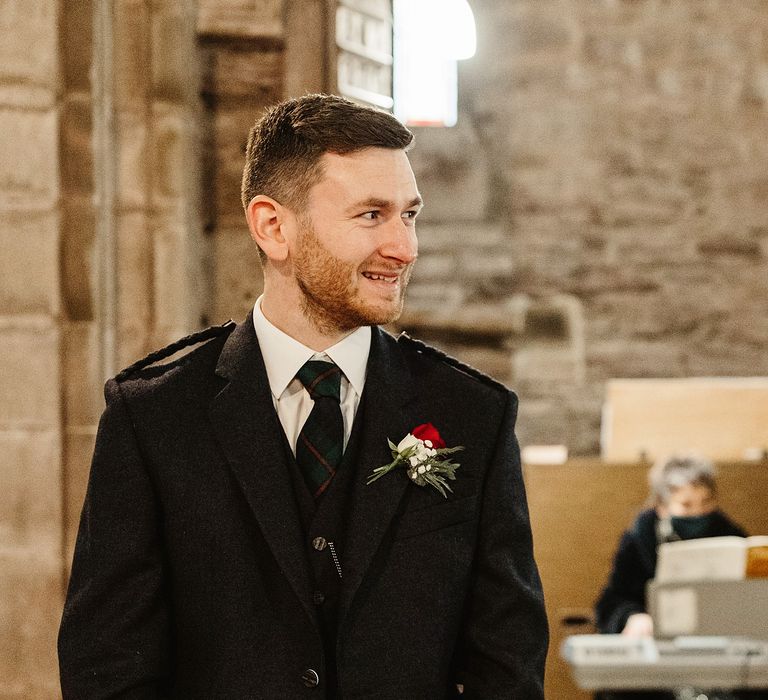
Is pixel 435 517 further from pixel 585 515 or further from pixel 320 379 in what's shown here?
pixel 585 515

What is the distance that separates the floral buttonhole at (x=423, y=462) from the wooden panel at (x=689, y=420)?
399 centimetres

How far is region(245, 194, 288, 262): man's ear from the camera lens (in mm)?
1413

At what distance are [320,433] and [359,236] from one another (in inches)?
11.6

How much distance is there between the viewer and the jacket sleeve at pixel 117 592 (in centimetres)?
131

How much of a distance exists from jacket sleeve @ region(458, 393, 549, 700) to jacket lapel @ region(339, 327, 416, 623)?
0.47 ft

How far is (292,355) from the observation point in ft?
4.75

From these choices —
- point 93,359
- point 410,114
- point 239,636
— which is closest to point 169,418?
point 239,636

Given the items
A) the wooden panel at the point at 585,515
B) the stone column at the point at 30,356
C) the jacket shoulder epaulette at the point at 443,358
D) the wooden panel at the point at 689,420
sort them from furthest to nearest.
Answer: the wooden panel at the point at 689,420 < the wooden panel at the point at 585,515 < the stone column at the point at 30,356 < the jacket shoulder epaulette at the point at 443,358

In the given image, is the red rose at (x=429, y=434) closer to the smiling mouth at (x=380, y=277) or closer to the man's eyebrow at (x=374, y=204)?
the smiling mouth at (x=380, y=277)

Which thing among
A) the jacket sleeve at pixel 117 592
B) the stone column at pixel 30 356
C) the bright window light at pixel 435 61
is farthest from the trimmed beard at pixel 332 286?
the bright window light at pixel 435 61

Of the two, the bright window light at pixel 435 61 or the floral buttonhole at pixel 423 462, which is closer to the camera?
the floral buttonhole at pixel 423 462

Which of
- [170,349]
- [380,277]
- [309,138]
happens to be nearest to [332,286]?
[380,277]

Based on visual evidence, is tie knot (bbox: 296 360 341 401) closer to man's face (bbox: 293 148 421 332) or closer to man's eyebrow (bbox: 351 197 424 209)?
man's face (bbox: 293 148 421 332)

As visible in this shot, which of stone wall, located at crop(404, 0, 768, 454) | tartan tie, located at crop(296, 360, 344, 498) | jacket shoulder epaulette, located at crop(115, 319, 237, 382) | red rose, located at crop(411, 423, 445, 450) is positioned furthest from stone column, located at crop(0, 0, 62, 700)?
stone wall, located at crop(404, 0, 768, 454)
